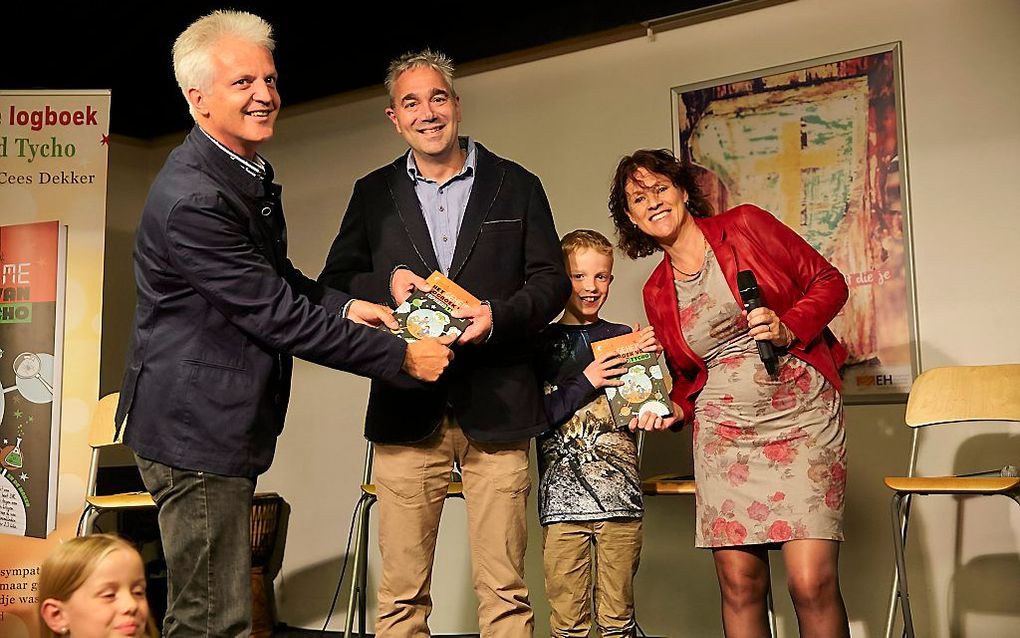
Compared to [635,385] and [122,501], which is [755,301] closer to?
[635,385]

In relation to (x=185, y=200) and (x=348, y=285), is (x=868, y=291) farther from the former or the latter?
(x=185, y=200)

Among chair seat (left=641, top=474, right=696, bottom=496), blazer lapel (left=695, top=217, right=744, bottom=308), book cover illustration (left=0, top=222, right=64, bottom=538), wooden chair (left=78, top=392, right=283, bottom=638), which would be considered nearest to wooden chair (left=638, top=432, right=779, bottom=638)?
chair seat (left=641, top=474, right=696, bottom=496)

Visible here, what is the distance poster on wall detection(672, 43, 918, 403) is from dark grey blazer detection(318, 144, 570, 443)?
67.4 inches

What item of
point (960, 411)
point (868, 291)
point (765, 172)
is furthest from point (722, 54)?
point (960, 411)

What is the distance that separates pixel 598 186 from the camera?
15.2 ft

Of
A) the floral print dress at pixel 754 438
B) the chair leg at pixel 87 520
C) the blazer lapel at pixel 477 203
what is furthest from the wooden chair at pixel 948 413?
the chair leg at pixel 87 520

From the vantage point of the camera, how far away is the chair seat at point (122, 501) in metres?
4.07

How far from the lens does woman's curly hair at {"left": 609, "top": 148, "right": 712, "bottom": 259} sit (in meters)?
2.96

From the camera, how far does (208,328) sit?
6.80 ft

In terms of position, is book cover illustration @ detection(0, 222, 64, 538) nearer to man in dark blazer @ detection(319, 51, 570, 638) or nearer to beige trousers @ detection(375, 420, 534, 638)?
man in dark blazer @ detection(319, 51, 570, 638)

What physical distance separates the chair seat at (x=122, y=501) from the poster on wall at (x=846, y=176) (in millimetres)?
2638

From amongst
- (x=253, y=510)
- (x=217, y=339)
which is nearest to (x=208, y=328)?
(x=217, y=339)

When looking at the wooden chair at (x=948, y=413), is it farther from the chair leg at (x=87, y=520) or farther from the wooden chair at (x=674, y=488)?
the chair leg at (x=87, y=520)

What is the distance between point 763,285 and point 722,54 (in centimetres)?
188
